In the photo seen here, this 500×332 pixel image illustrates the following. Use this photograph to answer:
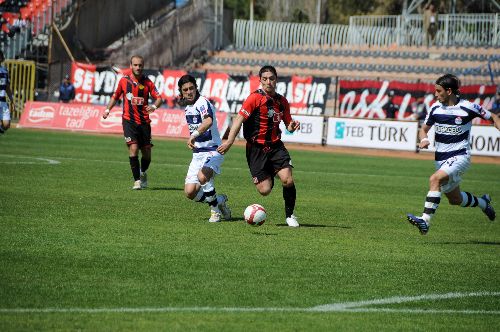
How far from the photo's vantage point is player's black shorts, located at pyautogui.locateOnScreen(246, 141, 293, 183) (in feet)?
45.3

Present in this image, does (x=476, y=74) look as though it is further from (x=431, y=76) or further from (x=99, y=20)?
(x=99, y=20)

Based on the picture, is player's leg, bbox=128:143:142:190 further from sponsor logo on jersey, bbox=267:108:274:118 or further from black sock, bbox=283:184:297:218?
sponsor logo on jersey, bbox=267:108:274:118

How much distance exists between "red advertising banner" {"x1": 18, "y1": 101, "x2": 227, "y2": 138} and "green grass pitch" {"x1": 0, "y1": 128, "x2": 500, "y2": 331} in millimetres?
18304

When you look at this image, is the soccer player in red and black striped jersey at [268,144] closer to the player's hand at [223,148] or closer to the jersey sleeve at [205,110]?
the jersey sleeve at [205,110]

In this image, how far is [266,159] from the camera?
544 inches

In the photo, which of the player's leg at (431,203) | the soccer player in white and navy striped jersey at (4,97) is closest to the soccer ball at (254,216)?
the player's leg at (431,203)

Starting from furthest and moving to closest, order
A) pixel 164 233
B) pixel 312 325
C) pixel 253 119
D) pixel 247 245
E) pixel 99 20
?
pixel 99 20, pixel 253 119, pixel 164 233, pixel 247 245, pixel 312 325

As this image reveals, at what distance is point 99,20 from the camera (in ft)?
171

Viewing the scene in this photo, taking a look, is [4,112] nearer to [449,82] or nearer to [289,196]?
[289,196]

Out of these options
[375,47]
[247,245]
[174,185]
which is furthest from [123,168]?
[375,47]

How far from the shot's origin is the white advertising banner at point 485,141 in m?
33.5

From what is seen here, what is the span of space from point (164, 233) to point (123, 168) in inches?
417

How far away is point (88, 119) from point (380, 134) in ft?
39.6

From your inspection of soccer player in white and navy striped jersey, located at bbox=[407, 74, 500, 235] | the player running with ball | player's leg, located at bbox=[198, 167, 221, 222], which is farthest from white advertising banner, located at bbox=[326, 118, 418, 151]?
soccer player in white and navy striped jersey, located at bbox=[407, 74, 500, 235]
